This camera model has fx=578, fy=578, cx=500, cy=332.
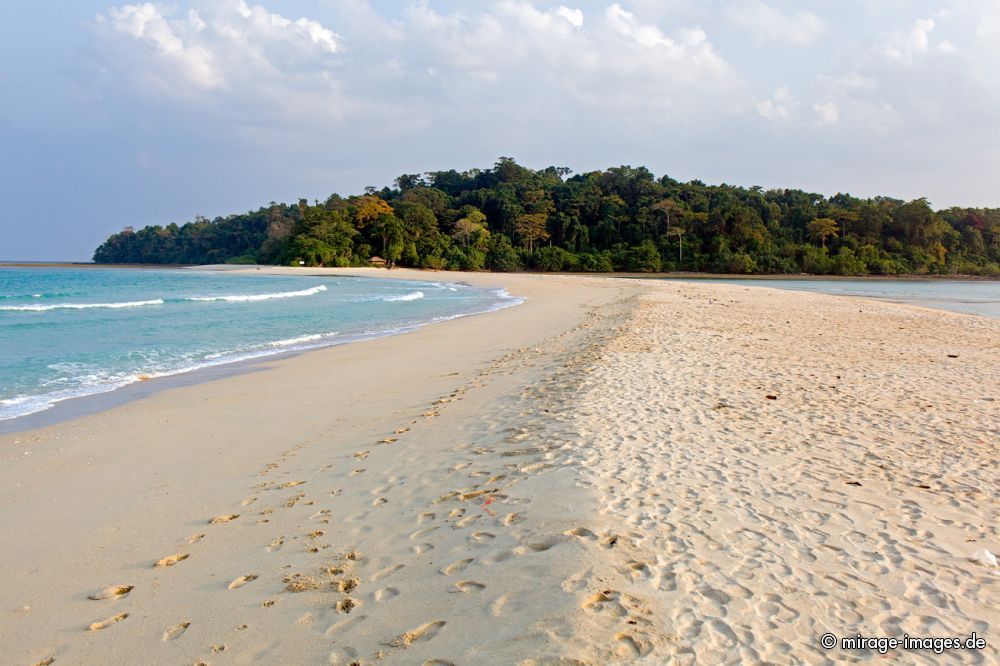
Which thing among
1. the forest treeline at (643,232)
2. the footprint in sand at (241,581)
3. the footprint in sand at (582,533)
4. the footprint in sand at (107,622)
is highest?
the forest treeline at (643,232)

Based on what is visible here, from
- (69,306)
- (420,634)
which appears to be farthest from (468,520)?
(69,306)

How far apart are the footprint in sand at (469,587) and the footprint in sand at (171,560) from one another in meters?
1.87

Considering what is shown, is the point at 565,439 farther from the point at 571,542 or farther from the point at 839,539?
the point at 839,539

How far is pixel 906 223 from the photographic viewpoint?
72375 millimetres

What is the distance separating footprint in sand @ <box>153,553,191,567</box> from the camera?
3.60m

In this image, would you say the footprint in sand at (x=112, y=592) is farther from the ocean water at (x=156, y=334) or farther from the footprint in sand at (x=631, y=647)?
the ocean water at (x=156, y=334)

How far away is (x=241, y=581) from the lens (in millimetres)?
3307

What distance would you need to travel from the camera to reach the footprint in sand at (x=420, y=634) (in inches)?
104

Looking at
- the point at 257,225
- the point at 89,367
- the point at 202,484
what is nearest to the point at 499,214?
the point at 257,225

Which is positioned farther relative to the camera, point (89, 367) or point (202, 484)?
point (89, 367)

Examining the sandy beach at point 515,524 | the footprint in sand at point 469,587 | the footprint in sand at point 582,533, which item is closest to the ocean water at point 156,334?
the sandy beach at point 515,524

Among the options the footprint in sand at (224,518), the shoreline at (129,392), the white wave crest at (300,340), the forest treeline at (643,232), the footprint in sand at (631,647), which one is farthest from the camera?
the forest treeline at (643,232)

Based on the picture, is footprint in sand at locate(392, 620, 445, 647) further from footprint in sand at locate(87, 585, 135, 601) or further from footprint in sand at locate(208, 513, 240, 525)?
footprint in sand at locate(208, 513, 240, 525)

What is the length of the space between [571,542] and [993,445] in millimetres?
4755
